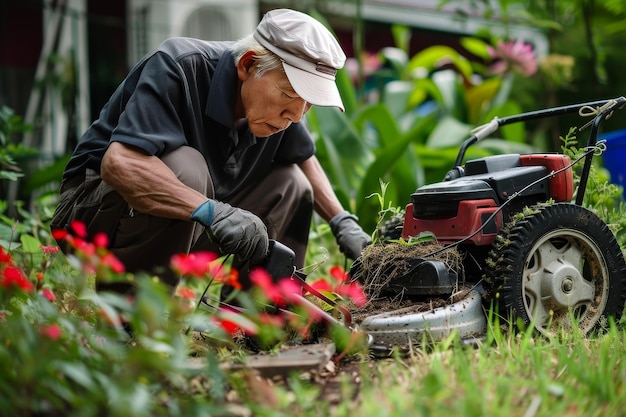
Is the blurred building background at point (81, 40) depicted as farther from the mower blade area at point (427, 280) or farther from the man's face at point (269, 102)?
the mower blade area at point (427, 280)

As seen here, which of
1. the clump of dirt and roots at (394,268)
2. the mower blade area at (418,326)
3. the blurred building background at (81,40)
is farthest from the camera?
the blurred building background at (81,40)

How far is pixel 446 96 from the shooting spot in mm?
6137

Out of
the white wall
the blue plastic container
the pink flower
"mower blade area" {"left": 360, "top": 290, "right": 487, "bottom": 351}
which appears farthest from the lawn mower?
the white wall

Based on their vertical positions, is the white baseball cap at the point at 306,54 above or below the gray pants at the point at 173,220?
above

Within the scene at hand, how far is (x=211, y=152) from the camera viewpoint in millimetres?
2633

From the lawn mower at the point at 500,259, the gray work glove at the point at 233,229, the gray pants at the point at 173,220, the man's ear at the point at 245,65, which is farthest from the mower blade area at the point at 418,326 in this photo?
the man's ear at the point at 245,65

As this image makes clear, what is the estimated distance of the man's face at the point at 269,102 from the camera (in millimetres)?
2367

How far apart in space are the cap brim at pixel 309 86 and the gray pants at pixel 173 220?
41 centimetres

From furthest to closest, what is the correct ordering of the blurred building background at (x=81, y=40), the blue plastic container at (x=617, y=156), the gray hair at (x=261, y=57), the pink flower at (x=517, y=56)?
the pink flower at (x=517, y=56) < the blurred building background at (x=81, y=40) < the blue plastic container at (x=617, y=156) < the gray hair at (x=261, y=57)

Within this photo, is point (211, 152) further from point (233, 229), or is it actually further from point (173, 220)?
point (233, 229)

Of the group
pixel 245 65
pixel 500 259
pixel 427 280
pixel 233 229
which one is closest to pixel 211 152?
pixel 245 65

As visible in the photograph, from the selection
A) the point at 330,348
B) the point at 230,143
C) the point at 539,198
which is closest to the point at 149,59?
the point at 230,143

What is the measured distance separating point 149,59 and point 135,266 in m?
0.69

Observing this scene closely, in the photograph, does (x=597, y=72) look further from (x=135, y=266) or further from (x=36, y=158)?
(x=36, y=158)
